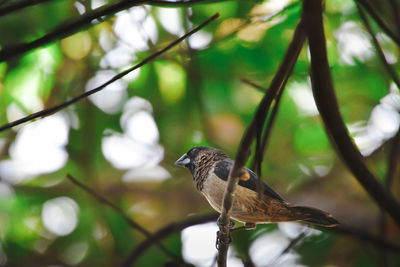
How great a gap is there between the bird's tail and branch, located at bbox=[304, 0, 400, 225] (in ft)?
1.24

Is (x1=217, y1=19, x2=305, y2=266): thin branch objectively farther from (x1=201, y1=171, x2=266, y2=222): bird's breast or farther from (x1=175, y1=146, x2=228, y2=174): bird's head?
(x1=175, y1=146, x2=228, y2=174): bird's head

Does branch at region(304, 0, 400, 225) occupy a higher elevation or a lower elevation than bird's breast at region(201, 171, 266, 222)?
higher

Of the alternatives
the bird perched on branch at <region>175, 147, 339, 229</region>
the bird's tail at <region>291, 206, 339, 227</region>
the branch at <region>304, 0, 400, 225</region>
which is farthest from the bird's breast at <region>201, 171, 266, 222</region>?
the branch at <region>304, 0, 400, 225</region>

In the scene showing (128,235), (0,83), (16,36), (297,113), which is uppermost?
(16,36)

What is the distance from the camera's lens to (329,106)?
1551 mm

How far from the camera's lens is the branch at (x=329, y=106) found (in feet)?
4.79

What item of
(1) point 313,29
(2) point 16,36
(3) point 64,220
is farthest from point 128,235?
(1) point 313,29

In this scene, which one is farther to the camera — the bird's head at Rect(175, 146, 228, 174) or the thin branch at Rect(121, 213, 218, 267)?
the bird's head at Rect(175, 146, 228, 174)

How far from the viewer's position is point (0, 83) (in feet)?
16.9

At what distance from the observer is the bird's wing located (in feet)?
7.97

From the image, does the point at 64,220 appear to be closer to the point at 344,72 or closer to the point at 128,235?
the point at 128,235

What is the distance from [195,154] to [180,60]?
90.5 inches

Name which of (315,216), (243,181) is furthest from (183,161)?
(315,216)

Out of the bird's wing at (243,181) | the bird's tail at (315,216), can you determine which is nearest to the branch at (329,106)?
the bird's tail at (315,216)
